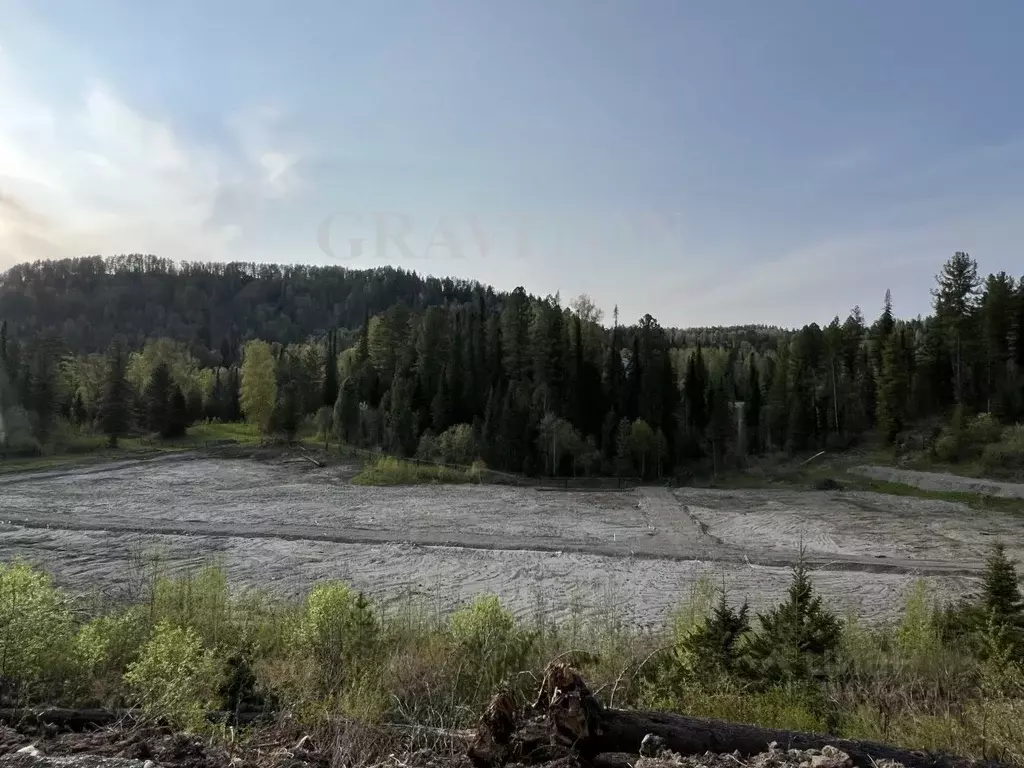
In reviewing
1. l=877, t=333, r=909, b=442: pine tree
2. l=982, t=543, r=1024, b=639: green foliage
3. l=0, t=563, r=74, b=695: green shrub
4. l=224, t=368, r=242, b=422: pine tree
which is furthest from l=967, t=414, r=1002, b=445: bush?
l=224, t=368, r=242, b=422: pine tree

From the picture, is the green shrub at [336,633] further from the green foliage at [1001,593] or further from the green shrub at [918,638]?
the green foliage at [1001,593]

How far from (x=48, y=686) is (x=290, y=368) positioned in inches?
2888

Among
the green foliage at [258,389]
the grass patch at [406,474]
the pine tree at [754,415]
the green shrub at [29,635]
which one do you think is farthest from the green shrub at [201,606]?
the pine tree at [754,415]

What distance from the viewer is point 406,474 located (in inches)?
1788

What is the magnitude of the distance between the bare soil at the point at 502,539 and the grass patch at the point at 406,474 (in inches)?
134

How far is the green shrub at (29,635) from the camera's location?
512 cm

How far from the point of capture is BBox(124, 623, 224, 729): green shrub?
4469mm

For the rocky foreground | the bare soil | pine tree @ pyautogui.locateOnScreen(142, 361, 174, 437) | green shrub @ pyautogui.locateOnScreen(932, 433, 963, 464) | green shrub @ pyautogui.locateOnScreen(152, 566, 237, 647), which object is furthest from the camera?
pine tree @ pyautogui.locateOnScreen(142, 361, 174, 437)

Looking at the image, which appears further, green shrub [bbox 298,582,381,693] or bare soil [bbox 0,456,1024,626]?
bare soil [bbox 0,456,1024,626]

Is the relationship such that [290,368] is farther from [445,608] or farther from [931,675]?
[931,675]

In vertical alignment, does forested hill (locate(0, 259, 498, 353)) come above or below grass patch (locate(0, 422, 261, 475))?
above

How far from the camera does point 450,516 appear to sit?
30750 millimetres

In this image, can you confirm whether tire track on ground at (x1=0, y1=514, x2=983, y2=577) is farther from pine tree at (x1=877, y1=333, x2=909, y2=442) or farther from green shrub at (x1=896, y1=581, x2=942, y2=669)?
pine tree at (x1=877, y1=333, x2=909, y2=442)

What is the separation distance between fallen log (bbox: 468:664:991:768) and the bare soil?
6.78 m
